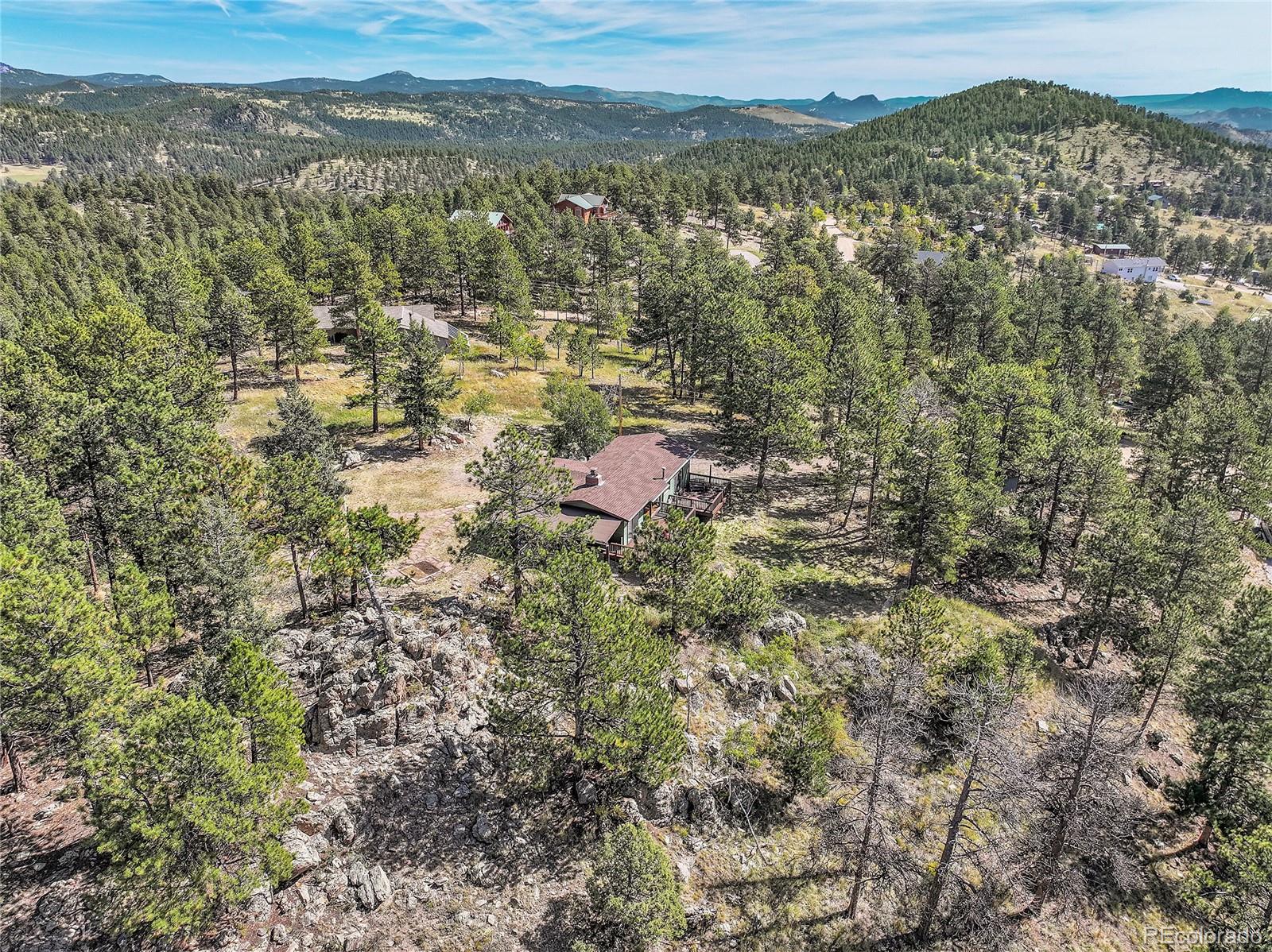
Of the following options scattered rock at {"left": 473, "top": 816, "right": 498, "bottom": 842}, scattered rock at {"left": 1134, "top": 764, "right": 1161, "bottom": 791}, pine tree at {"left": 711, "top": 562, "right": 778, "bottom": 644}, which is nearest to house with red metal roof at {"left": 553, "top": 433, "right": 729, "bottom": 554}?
pine tree at {"left": 711, "top": 562, "right": 778, "bottom": 644}

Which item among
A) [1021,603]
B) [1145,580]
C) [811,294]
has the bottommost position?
[1021,603]

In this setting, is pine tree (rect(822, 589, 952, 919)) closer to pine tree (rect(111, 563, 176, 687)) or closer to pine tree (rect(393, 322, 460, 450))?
pine tree (rect(111, 563, 176, 687))

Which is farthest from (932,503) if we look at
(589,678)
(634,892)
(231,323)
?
(231,323)

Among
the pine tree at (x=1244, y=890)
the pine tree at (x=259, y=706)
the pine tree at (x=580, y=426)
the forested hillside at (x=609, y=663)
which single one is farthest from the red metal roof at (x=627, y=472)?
the pine tree at (x=1244, y=890)

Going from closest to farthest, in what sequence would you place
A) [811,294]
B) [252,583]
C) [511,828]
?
1. [511,828]
2. [252,583]
3. [811,294]

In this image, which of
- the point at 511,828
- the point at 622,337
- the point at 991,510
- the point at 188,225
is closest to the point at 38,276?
the point at 188,225

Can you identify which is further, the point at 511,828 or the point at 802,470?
the point at 802,470

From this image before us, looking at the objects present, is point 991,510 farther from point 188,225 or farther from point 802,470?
point 188,225
